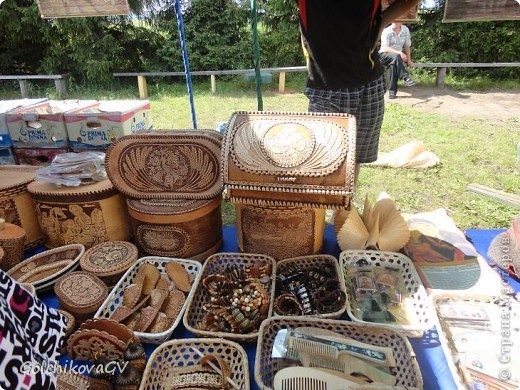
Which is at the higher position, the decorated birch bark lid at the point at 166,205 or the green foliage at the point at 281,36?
the green foliage at the point at 281,36

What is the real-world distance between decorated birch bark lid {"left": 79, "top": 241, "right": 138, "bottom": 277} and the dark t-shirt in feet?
4.80

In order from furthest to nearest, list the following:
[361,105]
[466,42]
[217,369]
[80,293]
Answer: [466,42]
[361,105]
[80,293]
[217,369]

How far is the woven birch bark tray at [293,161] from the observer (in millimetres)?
1661

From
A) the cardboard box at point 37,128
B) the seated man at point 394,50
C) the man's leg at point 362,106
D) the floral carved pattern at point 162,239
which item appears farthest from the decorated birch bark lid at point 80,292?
the seated man at point 394,50

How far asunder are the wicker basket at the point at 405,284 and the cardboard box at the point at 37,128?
216 cm

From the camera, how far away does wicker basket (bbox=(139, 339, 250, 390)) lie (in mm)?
1295

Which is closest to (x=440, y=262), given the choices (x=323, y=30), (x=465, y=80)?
(x=323, y=30)

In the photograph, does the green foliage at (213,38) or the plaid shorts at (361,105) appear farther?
the green foliage at (213,38)

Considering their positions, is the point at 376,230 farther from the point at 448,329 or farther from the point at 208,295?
the point at 208,295

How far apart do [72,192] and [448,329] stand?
1824 mm

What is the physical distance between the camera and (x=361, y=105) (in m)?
2.33

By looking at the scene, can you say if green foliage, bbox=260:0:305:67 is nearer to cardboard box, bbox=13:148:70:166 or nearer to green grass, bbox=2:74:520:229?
green grass, bbox=2:74:520:229

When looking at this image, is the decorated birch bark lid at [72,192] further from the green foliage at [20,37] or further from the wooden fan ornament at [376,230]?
the green foliage at [20,37]

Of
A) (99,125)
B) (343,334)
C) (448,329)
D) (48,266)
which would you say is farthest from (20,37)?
(448,329)
